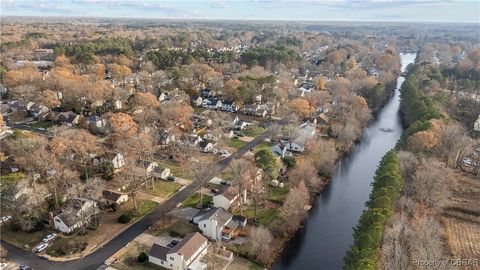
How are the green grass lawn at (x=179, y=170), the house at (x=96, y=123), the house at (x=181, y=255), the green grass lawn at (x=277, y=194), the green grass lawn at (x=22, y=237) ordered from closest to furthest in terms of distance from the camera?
1. the house at (x=181, y=255)
2. the green grass lawn at (x=22, y=237)
3. the green grass lawn at (x=277, y=194)
4. the green grass lawn at (x=179, y=170)
5. the house at (x=96, y=123)

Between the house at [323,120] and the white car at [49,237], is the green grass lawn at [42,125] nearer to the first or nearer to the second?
the white car at [49,237]

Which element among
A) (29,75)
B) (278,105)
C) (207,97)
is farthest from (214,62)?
(29,75)

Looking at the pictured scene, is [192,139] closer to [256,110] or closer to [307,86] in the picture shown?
[256,110]

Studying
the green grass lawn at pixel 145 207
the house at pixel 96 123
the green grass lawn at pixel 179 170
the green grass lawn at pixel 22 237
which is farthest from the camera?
the house at pixel 96 123

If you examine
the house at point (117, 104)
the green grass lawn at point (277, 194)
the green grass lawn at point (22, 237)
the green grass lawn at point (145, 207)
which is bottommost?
the green grass lawn at point (22, 237)

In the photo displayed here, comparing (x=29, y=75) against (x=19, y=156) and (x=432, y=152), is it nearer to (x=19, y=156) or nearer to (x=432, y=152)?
(x=19, y=156)

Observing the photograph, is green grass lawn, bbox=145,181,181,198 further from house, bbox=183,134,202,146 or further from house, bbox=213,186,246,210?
house, bbox=183,134,202,146

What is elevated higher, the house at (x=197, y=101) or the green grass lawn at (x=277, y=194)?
A: the house at (x=197, y=101)

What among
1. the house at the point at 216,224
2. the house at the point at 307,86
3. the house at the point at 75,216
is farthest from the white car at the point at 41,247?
the house at the point at 307,86
